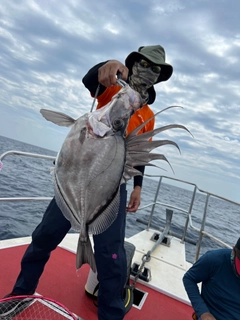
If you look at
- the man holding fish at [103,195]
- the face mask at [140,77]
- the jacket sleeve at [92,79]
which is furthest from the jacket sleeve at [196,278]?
the jacket sleeve at [92,79]

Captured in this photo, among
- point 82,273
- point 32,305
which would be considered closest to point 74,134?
point 32,305

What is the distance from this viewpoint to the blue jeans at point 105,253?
1.89m

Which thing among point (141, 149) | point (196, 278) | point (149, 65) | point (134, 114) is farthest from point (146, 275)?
point (149, 65)

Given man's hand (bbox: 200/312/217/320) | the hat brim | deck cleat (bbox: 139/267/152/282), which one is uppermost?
the hat brim

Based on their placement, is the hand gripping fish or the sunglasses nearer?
the hand gripping fish

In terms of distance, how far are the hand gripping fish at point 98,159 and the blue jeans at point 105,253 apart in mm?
499

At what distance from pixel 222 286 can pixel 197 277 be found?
0.23m

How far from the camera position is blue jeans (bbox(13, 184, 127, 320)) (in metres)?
1.89

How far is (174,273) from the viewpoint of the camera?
3779 mm

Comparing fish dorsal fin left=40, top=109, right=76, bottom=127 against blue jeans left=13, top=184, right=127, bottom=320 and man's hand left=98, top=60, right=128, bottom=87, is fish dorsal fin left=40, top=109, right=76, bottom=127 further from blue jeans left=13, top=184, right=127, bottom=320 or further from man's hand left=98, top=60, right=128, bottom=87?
blue jeans left=13, top=184, right=127, bottom=320

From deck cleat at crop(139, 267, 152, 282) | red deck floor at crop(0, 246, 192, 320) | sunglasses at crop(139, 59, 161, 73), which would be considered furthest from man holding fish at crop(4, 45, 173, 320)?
deck cleat at crop(139, 267, 152, 282)

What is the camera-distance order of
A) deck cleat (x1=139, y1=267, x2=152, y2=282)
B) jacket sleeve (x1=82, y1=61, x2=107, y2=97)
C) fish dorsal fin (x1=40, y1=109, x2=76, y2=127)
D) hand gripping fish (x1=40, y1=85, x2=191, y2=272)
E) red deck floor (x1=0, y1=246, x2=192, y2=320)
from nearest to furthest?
hand gripping fish (x1=40, y1=85, x2=191, y2=272), fish dorsal fin (x1=40, y1=109, x2=76, y2=127), jacket sleeve (x1=82, y1=61, x2=107, y2=97), red deck floor (x1=0, y1=246, x2=192, y2=320), deck cleat (x1=139, y1=267, x2=152, y2=282)

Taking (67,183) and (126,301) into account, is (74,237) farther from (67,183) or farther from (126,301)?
(67,183)

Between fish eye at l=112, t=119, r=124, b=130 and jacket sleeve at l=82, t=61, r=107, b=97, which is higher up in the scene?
jacket sleeve at l=82, t=61, r=107, b=97
